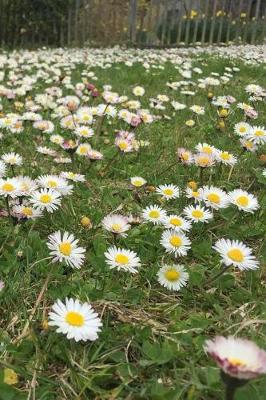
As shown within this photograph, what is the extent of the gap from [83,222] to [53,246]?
1.34 ft

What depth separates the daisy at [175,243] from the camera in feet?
5.35

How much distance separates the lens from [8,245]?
1729 millimetres

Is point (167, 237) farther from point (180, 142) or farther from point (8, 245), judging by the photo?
point (180, 142)

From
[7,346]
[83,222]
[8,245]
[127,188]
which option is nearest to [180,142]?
[127,188]

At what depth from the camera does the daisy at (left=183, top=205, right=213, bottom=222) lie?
1.83 metres

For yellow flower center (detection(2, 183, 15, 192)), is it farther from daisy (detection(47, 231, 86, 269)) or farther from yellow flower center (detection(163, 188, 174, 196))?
yellow flower center (detection(163, 188, 174, 196))

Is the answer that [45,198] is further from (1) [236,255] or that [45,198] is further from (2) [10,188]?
(1) [236,255]

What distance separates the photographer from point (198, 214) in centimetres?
186

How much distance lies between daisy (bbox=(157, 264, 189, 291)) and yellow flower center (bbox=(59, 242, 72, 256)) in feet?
0.93

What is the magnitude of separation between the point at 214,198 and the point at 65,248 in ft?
2.17

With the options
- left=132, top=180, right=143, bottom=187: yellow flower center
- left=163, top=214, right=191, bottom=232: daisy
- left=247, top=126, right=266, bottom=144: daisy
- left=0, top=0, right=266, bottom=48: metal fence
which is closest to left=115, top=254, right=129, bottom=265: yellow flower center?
left=163, top=214, right=191, bottom=232: daisy

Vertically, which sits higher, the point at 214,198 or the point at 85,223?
the point at 214,198

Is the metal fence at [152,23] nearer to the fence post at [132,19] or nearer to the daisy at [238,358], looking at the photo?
the fence post at [132,19]

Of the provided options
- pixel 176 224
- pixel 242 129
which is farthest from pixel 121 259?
pixel 242 129
